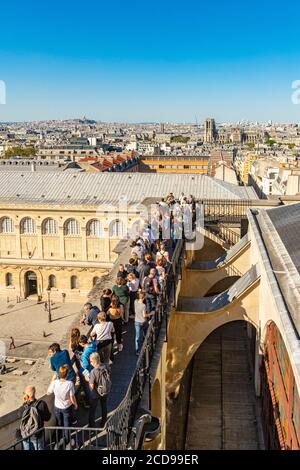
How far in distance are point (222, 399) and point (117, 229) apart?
23.6 meters

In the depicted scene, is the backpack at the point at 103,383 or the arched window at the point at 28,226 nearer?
the backpack at the point at 103,383

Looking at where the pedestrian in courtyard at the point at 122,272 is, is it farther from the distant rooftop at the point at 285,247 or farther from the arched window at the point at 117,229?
the arched window at the point at 117,229

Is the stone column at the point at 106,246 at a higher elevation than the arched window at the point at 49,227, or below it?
below

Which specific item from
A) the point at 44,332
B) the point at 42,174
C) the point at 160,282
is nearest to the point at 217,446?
the point at 160,282

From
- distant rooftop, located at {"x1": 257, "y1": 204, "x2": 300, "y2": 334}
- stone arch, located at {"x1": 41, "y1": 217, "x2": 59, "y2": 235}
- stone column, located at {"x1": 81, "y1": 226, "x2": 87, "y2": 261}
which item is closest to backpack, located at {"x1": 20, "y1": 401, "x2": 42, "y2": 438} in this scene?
distant rooftop, located at {"x1": 257, "y1": 204, "x2": 300, "y2": 334}

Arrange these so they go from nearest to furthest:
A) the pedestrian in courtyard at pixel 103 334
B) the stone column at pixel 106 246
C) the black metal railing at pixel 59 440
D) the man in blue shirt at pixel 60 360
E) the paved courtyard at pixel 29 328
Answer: the black metal railing at pixel 59 440 < the man in blue shirt at pixel 60 360 < the pedestrian in courtyard at pixel 103 334 < the paved courtyard at pixel 29 328 < the stone column at pixel 106 246

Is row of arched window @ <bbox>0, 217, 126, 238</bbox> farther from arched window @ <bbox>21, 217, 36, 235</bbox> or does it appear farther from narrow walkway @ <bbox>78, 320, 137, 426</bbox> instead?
narrow walkway @ <bbox>78, 320, 137, 426</bbox>

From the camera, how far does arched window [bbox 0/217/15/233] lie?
4124 cm

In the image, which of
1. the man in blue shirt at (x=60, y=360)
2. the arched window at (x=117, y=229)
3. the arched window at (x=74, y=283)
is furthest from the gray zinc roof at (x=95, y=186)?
the man in blue shirt at (x=60, y=360)

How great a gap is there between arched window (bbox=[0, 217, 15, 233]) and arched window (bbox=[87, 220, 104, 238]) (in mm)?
6254

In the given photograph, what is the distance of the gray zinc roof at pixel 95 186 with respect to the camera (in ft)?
129

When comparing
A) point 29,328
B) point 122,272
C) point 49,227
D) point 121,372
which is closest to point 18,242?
point 49,227

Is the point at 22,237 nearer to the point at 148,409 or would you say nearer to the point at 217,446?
the point at 217,446

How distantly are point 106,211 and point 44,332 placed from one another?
395 inches
